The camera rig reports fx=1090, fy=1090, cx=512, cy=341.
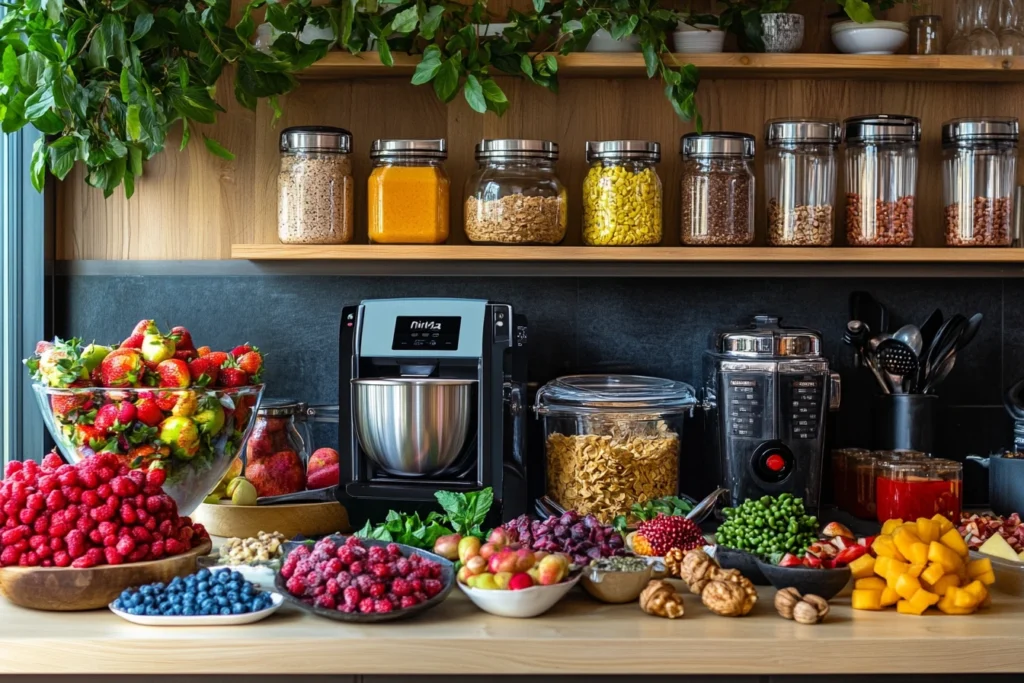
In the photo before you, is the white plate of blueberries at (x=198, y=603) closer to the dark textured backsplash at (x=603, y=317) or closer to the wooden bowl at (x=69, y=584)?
the wooden bowl at (x=69, y=584)

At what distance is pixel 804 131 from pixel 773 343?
401 mm

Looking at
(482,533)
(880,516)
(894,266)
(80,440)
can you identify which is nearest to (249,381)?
(80,440)

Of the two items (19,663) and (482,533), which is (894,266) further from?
(19,663)

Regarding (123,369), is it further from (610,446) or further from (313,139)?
(610,446)

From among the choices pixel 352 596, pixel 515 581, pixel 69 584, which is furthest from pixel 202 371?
pixel 515 581

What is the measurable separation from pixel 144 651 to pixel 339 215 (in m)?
0.92

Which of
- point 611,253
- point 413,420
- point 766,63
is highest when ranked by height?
point 766,63

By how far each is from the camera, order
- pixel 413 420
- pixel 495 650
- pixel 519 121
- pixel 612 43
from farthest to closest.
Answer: pixel 519 121, pixel 612 43, pixel 413 420, pixel 495 650

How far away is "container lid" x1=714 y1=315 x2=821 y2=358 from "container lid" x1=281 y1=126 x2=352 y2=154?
2.58ft

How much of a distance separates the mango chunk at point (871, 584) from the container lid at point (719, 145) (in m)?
0.83

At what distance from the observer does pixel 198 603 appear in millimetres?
1386

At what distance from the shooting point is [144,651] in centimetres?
132

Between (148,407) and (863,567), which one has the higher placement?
(148,407)

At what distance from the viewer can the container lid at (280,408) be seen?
1.96 m
